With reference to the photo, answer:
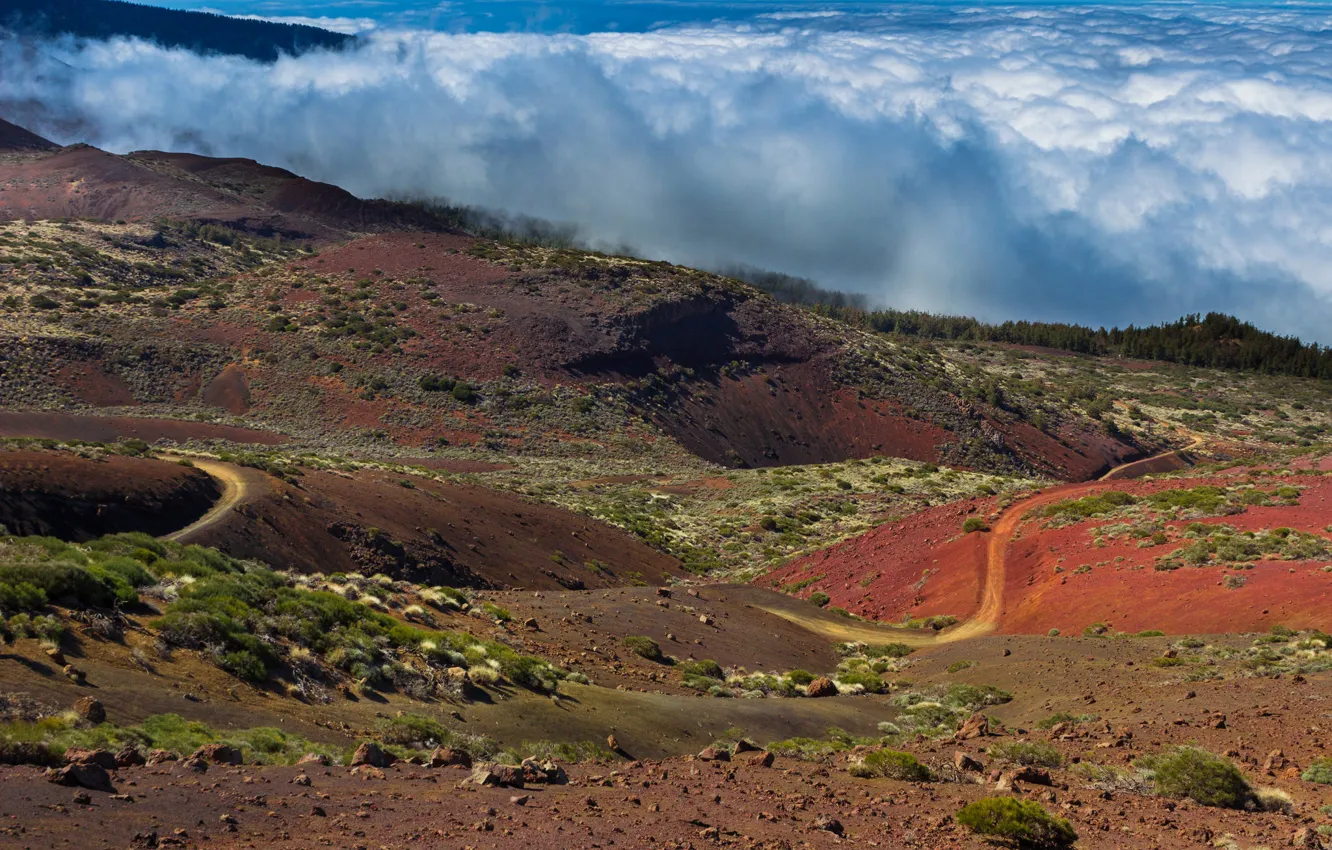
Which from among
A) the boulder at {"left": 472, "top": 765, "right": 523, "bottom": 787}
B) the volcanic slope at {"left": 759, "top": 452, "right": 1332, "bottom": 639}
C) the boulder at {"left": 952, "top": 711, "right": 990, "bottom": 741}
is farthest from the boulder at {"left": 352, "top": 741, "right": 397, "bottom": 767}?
the volcanic slope at {"left": 759, "top": 452, "right": 1332, "bottom": 639}

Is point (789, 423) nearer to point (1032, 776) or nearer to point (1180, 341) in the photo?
point (1032, 776)

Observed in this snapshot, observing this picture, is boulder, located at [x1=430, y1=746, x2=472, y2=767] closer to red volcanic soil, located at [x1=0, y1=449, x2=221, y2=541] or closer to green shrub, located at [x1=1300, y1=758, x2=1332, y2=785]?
green shrub, located at [x1=1300, y1=758, x2=1332, y2=785]

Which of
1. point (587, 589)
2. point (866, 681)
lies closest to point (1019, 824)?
point (866, 681)

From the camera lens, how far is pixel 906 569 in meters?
41.3

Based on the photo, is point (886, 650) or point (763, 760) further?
point (886, 650)

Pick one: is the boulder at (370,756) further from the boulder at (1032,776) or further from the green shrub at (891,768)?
the boulder at (1032,776)

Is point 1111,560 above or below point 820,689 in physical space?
above

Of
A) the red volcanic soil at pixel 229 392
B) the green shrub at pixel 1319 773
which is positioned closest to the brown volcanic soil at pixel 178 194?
the red volcanic soil at pixel 229 392

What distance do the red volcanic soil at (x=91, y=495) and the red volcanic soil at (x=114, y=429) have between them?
1981 cm

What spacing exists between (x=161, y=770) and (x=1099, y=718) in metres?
15.4

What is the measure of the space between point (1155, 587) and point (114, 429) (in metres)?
48.5

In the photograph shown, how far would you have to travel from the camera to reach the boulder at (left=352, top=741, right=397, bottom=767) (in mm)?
13164

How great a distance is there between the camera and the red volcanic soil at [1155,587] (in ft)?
91.0

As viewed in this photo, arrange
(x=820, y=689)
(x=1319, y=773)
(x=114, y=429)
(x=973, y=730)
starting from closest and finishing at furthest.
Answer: (x=1319, y=773)
(x=973, y=730)
(x=820, y=689)
(x=114, y=429)
